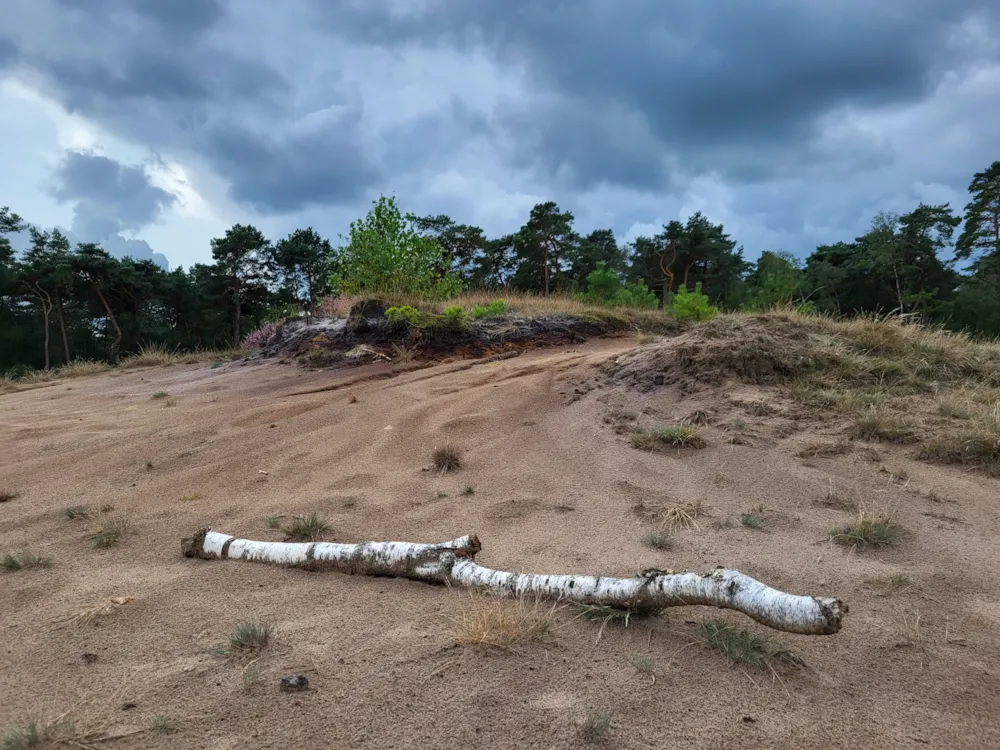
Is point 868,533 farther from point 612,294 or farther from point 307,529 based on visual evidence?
point 612,294

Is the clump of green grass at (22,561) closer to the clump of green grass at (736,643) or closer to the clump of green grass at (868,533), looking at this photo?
the clump of green grass at (736,643)

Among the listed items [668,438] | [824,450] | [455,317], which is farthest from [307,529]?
[455,317]

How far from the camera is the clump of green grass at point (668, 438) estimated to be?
4391mm

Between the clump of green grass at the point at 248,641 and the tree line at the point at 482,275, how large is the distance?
22.5m

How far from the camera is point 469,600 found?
2430 mm

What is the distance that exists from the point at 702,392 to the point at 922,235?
34.6m

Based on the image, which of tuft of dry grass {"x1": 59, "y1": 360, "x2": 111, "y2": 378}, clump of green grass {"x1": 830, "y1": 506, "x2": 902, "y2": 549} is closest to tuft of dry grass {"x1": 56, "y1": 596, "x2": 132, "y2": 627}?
clump of green grass {"x1": 830, "y1": 506, "x2": 902, "y2": 549}

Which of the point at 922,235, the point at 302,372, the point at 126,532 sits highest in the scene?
the point at 922,235

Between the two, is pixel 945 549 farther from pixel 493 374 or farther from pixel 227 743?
pixel 493 374

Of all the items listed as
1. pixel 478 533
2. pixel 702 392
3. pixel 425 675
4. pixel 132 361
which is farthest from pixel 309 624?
pixel 132 361

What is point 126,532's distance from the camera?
3.42m

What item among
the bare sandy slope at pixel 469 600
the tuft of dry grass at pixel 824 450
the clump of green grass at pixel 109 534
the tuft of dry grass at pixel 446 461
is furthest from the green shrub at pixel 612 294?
the clump of green grass at pixel 109 534

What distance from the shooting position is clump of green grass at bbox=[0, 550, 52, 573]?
9.58 feet

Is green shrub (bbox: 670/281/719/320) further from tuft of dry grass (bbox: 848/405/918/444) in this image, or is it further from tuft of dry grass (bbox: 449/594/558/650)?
tuft of dry grass (bbox: 449/594/558/650)
